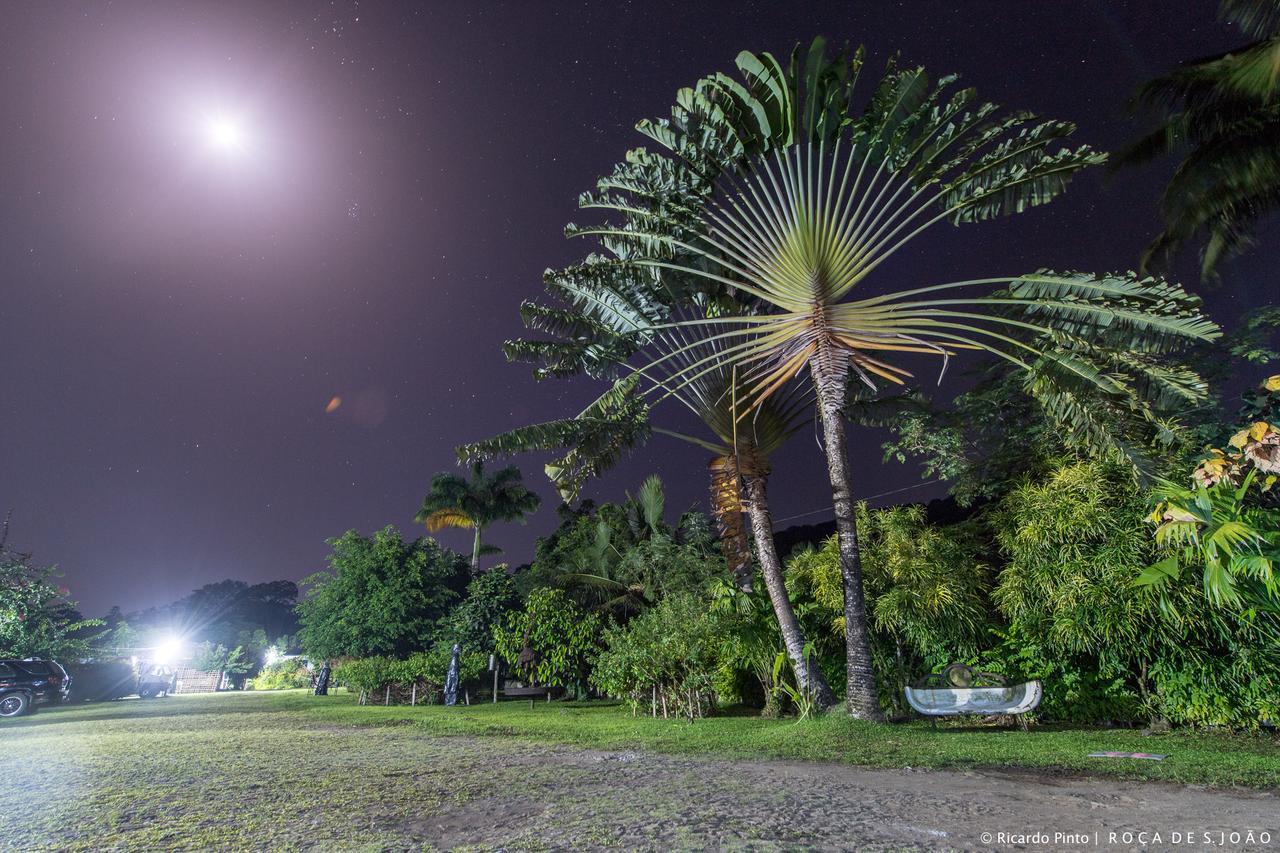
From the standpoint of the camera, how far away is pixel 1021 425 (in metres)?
11.7

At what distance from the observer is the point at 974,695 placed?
9.33m

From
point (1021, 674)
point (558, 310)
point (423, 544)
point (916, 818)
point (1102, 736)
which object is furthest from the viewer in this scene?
point (423, 544)

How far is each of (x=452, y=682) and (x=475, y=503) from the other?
16.4m

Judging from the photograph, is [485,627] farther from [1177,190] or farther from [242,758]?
[1177,190]

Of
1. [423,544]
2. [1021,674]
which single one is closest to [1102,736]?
[1021,674]

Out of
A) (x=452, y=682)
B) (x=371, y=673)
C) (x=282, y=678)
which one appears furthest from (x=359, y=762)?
(x=282, y=678)

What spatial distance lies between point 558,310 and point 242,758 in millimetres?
8656

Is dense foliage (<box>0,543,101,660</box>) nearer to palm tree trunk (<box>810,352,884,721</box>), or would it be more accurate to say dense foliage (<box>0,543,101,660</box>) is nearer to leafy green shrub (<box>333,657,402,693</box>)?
leafy green shrub (<box>333,657,402,693</box>)

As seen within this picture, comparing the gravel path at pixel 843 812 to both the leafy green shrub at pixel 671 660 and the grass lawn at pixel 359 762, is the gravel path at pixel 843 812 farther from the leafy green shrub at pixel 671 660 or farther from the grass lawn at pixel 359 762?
the leafy green shrub at pixel 671 660

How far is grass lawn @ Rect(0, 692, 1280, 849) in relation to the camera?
437 cm

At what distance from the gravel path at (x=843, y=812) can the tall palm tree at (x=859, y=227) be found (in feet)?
13.5

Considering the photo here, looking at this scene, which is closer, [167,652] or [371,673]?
[371,673]

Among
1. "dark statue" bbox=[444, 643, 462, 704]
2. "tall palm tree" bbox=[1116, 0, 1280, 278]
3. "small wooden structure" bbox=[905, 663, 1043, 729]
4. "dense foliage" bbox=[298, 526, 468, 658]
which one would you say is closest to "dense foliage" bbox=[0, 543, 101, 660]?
"dense foliage" bbox=[298, 526, 468, 658]

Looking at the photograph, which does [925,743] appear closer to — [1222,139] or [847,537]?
[847,537]
